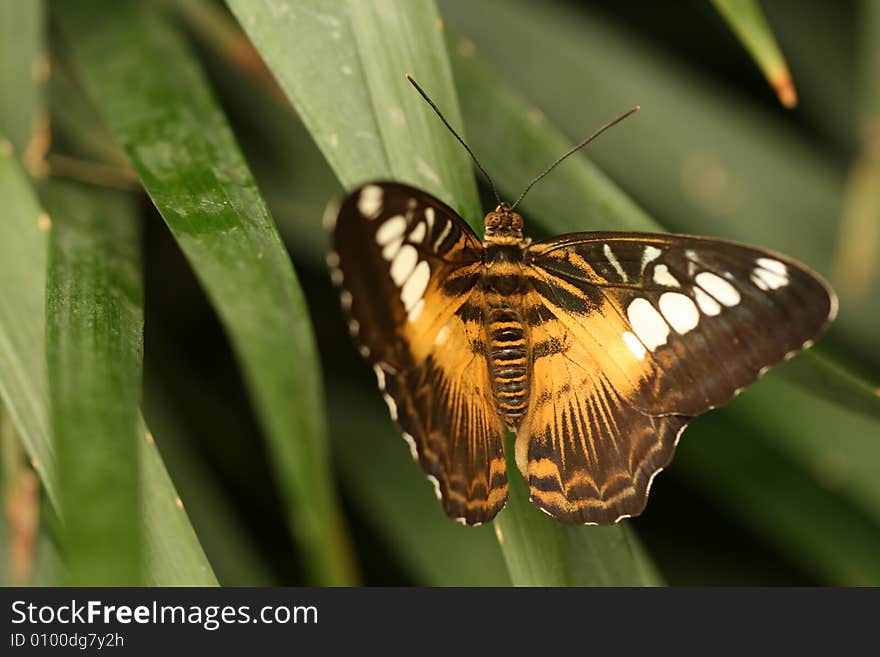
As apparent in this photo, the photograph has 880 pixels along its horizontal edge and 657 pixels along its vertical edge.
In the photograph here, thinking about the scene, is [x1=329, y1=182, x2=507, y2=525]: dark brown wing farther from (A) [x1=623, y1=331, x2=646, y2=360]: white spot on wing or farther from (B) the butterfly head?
(A) [x1=623, y1=331, x2=646, y2=360]: white spot on wing

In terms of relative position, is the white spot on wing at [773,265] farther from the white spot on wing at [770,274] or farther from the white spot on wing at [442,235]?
the white spot on wing at [442,235]

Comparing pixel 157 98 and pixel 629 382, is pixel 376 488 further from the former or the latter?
pixel 157 98

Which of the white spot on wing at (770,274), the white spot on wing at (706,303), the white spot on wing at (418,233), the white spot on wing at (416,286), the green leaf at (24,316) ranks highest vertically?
the white spot on wing at (770,274)

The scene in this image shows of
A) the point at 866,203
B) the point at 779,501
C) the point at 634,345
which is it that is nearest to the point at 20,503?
the point at 634,345

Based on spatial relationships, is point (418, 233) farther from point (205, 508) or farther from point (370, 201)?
point (205, 508)

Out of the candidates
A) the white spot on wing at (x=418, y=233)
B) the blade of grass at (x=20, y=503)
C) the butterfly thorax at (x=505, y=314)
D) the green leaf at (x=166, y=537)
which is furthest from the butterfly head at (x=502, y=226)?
the blade of grass at (x=20, y=503)
